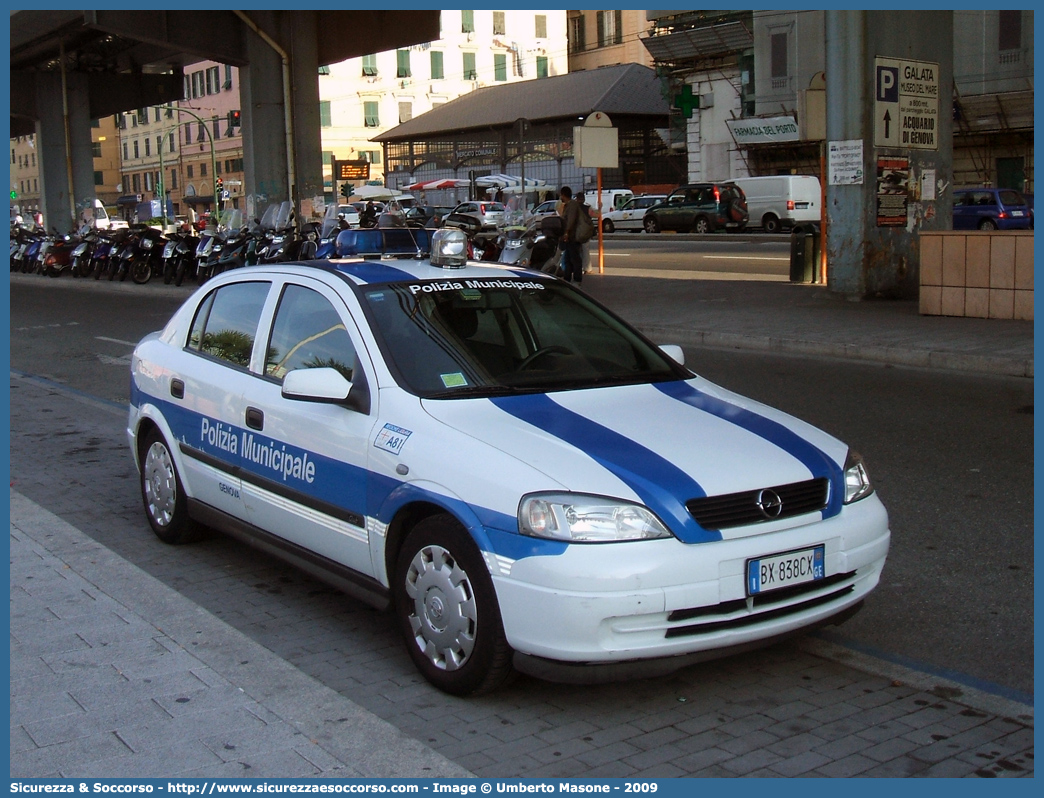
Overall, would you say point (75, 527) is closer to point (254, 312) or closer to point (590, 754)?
point (254, 312)

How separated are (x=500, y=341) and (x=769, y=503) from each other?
156 cm

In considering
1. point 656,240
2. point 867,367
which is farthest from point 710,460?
point 656,240

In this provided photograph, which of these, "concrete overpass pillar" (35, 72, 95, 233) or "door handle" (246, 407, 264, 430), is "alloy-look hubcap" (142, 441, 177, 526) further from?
"concrete overpass pillar" (35, 72, 95, 233)

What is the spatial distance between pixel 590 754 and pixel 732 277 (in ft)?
63.7

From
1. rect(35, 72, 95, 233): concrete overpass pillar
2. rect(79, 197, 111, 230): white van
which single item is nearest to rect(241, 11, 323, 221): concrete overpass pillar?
rect(79, 197, 111, 230): white van

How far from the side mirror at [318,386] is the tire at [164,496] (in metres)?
1.58

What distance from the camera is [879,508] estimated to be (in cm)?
447

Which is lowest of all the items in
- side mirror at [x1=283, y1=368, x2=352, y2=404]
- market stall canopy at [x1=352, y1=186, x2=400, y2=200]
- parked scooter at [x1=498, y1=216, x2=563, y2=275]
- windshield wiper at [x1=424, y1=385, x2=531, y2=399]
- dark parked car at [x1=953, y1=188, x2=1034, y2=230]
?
windshield wiper at [x1=424, y1=385, x2=531, y2=399]

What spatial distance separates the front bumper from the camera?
378 centimetres

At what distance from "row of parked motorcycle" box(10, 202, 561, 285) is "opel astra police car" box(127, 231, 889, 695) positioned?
1341 centimetres

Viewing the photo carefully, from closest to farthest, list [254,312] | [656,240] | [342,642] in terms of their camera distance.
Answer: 1. [342,642]
2. [254,312]
3. [656,240]

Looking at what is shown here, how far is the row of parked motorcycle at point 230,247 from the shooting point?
2105cm

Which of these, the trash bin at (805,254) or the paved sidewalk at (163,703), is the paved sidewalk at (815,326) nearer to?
the trash bin at (805,254)
